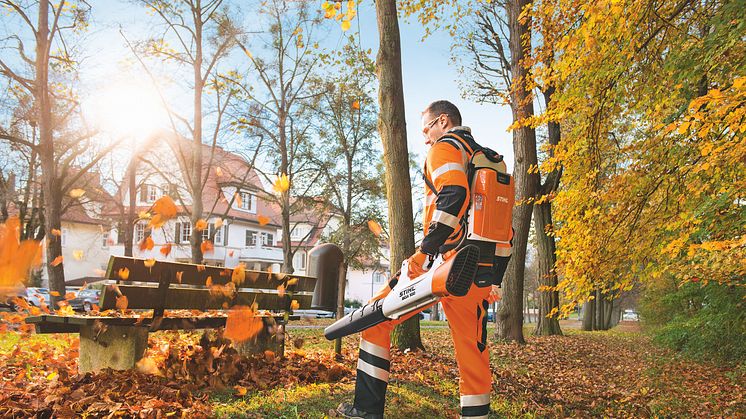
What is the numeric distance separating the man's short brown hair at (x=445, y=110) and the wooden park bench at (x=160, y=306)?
9.48 ft

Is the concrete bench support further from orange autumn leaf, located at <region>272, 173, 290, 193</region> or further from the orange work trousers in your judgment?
orange autumn leaf, located at <region>272, 173, 290, 193</region>

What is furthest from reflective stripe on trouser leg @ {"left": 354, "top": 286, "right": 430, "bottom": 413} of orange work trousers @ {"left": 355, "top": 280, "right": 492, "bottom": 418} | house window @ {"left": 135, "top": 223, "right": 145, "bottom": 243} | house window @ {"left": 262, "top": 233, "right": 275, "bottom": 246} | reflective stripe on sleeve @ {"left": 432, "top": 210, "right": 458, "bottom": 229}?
house window @ {"left": 262, "top": 233, "right": 275, "bottom": 246}

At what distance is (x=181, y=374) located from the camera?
5145 millimetres

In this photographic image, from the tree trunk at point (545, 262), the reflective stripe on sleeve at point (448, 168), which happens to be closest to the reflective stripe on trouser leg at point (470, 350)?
the reflective stripe on sleeve at point (448, 168)

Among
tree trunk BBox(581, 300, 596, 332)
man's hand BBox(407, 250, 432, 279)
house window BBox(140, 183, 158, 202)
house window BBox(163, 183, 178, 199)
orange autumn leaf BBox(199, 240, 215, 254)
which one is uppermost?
house window BBox(140, 183, 158, 202)

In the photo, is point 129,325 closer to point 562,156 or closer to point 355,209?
point 562,156

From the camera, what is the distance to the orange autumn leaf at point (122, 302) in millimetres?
4848

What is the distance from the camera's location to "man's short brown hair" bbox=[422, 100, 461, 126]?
4.38 metres

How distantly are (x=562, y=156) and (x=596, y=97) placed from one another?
995 millimetres

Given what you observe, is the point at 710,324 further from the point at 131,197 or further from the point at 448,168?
the point at 131,197

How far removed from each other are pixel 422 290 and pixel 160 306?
9.44 feet

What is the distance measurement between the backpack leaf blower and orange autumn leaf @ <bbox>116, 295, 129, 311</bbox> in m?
2.00

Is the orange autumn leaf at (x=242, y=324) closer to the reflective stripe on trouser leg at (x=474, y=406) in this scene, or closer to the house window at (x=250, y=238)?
the reflective stripe on trouser leg at (x=474, y=406)

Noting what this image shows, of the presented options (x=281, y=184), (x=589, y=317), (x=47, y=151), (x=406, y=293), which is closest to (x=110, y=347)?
(x=406, y=293)
